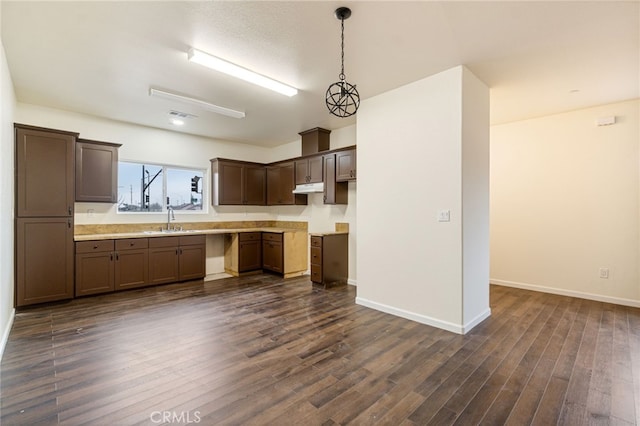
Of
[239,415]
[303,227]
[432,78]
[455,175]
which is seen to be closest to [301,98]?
[432,78]

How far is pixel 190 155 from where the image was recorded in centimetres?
592

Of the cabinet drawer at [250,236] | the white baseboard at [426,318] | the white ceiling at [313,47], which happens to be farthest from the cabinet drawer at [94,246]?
the white baseboard at [426,318]

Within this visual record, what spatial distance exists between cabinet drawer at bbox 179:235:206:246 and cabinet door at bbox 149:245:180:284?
150mm

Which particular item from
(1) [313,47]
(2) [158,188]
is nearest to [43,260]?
(2) [158,188]

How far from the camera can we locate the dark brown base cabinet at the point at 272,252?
570 centimetres

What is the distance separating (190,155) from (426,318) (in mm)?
5153

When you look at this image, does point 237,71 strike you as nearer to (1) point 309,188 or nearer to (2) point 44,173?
(1) point 309,188

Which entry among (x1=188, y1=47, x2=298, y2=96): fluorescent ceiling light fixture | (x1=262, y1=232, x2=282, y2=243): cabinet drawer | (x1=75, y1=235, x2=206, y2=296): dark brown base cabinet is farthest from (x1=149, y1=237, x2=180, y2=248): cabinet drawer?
(x1=188, y1=47, x2=298, y2=96): fluorescent ceiling light fixture

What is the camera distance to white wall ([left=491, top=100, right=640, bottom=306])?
401 centimetres

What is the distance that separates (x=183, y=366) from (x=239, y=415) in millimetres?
846

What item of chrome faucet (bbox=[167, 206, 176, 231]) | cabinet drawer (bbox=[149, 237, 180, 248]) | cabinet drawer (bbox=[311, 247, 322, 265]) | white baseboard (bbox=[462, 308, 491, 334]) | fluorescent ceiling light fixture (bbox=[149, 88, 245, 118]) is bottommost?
white baseboard (bbox=[462, 308, 491, 334])

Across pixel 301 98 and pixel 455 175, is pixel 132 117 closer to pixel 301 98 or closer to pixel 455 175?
pixel 301 98

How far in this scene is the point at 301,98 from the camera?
4.05m

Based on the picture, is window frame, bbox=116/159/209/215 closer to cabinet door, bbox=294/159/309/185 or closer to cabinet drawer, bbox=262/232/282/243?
cabinet drawer, bbox=262/232/282/243
